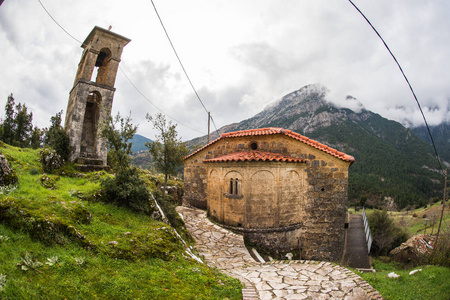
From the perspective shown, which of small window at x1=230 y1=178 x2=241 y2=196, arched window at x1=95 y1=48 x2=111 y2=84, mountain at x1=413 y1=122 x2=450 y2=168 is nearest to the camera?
small window at x1=230 y1=178 x2=241 y2=196

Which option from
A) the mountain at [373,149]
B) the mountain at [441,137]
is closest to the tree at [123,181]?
the mountain at [373,149]

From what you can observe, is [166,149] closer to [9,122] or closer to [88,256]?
[88,256]

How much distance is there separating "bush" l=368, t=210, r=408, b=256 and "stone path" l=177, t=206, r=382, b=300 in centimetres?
1210

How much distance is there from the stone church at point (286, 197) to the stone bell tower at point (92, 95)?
6039 mm

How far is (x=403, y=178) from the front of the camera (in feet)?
199

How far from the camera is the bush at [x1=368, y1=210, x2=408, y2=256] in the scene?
1570cm

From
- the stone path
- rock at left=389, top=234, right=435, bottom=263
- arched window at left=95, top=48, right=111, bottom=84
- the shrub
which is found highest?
arched window at left=95, top=48, right=111, bottom=84

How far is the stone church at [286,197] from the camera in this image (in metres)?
9.54

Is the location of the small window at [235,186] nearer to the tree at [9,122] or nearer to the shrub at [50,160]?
the shrub at [50,160]

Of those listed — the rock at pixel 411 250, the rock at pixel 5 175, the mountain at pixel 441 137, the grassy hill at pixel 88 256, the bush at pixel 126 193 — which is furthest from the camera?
the mountain at pixel 441 137

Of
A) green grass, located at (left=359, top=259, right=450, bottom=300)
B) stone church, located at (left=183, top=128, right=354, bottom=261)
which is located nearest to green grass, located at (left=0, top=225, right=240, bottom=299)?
green grass, located at (left=359, top=259, right=450, bottom=300)

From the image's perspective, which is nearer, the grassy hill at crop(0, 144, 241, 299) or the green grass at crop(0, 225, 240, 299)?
the green grass at crop(0, 225, 240, 299)

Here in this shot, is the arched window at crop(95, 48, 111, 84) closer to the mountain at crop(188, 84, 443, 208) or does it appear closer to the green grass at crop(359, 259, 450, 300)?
the green grass at crop(359, 259, 450, 300)

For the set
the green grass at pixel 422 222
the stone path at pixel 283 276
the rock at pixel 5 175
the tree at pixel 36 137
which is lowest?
the green grass at pixel 422 222
